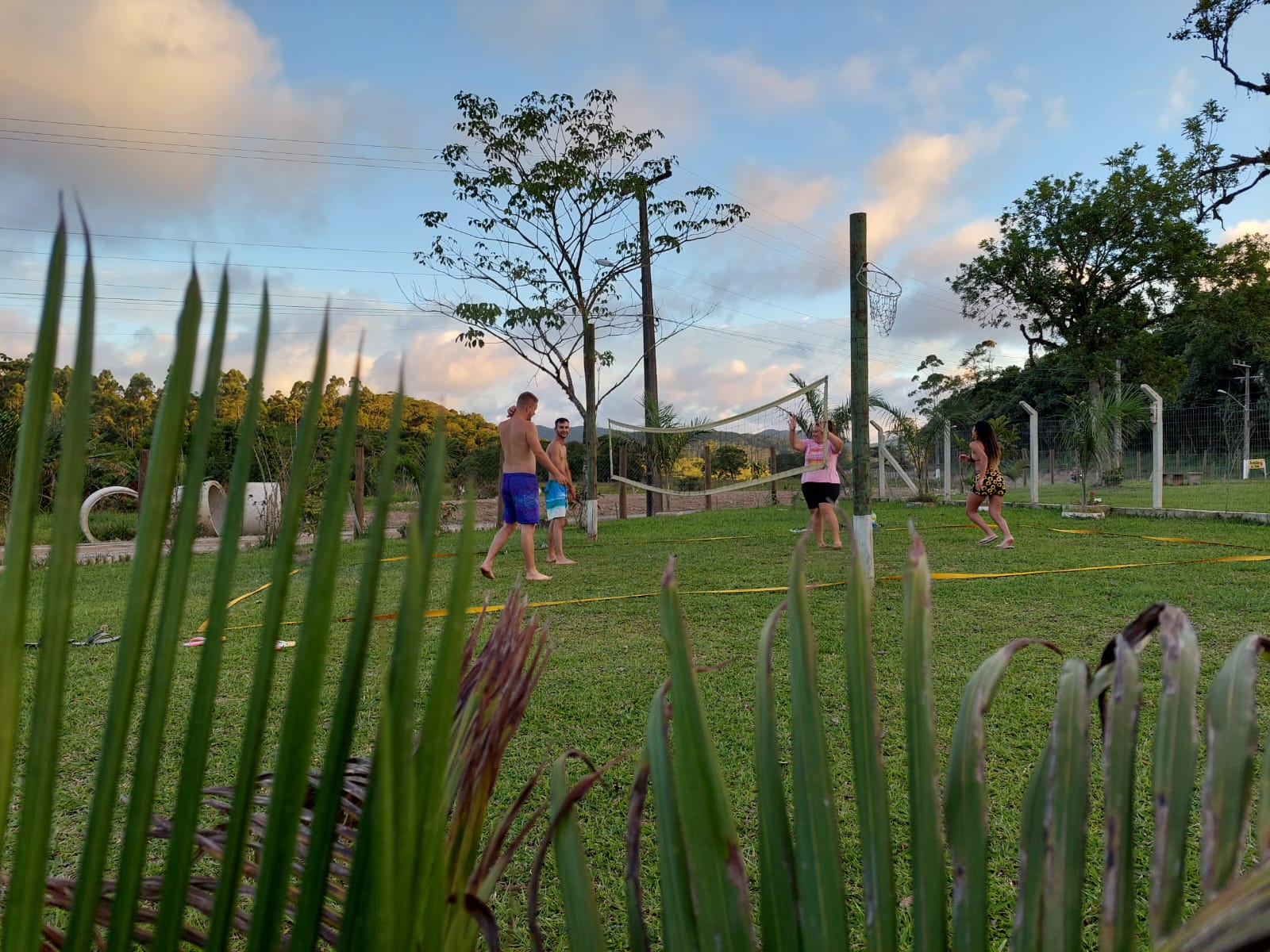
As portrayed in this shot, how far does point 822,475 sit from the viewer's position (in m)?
7.75

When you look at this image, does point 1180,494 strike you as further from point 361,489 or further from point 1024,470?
point 361,489

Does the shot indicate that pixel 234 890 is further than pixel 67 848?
No

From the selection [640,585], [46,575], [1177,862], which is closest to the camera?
[46,575]

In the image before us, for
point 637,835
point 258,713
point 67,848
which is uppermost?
point 258,713

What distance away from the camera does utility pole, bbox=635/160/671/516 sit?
1305 cm

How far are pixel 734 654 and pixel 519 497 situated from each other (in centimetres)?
331

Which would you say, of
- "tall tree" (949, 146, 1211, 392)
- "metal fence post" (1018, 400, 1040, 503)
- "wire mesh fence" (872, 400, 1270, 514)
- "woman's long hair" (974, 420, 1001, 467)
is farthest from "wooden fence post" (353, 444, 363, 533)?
"tall tree" (949, 146, 1211, 392)

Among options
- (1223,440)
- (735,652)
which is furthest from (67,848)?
(1223,440)

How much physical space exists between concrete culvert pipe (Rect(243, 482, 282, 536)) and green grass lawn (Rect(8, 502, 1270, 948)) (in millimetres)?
1290

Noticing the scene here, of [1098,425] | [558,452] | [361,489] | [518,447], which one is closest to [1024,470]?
[1098,425]

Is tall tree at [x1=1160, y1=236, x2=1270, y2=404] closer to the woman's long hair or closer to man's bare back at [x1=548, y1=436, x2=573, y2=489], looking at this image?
the woman's long hair

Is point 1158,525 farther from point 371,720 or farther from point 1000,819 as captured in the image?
point 371,720

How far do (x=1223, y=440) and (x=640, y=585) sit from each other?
463 inches

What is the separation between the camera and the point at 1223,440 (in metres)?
13.1
